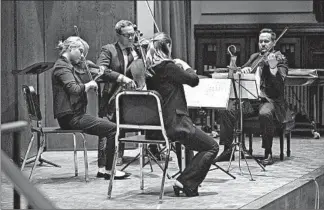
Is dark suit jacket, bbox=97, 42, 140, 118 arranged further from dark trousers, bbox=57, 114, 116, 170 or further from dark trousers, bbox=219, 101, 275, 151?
dark trousers, bbox=219, 101, 275, 151

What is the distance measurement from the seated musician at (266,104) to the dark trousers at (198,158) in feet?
5.81

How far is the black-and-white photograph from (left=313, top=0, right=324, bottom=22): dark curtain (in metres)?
0.02

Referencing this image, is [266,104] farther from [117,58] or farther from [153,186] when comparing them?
[153,186]

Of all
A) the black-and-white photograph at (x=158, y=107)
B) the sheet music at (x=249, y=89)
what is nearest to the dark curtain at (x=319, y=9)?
the black-and-white photograph at (x=158, y=107)

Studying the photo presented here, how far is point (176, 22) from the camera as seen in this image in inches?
395

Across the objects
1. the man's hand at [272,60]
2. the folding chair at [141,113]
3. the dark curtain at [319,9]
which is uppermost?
the dark curtain at [319,9]

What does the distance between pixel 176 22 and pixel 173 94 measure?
4.28 meters

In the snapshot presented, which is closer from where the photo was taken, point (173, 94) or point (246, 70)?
point (173, 94)

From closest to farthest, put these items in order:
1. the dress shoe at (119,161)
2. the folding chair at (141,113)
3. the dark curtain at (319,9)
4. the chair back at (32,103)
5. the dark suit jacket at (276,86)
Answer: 1. the folding chair at (141,113)
2. the chair back at (32,103)
3. the dress shoe at (119,161)
4. the dark suit jacket at (276,86)
5. the dark curtain at (319,9)

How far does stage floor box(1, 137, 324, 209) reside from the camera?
577 cm

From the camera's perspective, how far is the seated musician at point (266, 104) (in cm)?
773

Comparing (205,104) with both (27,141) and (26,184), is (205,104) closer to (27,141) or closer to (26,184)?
(27,141)

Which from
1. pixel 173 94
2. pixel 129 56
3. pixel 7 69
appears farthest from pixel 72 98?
pixel 7 69

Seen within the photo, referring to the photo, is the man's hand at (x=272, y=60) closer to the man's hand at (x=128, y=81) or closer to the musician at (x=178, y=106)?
the man's hand at (x=128, y=81)
